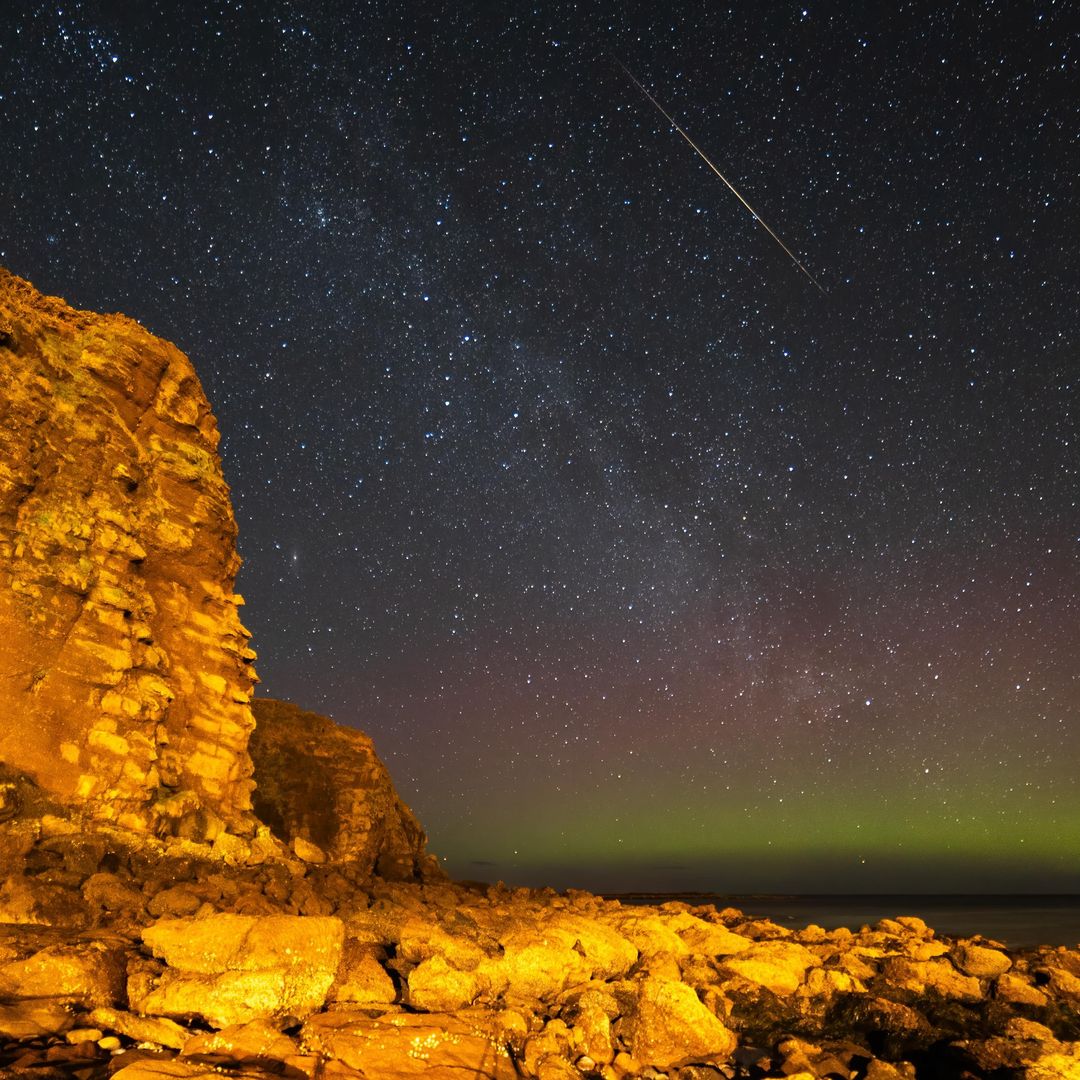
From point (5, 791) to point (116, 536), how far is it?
5849 mm

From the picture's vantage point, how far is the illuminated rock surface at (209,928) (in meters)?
8.88

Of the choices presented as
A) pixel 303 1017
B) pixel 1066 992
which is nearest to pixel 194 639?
pixel 303 1017

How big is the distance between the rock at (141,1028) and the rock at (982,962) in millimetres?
17147

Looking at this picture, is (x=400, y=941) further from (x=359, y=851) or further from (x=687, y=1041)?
(x=359, y=851)

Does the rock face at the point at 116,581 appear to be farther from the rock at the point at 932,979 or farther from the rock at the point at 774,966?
the rock at the point at 932,979

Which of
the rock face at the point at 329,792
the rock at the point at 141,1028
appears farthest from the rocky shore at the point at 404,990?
the rock face at the point at 329,792

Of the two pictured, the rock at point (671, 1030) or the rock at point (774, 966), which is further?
the rock at point (774, 966)

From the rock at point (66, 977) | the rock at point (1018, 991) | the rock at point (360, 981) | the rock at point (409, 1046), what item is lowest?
the rock at point (1018, 991)

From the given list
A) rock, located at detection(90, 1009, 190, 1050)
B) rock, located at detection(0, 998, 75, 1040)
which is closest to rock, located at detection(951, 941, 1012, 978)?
rock, located at detection(90, 1009, 190, 1050)

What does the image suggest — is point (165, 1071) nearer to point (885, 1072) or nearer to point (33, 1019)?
point (33, 1019)

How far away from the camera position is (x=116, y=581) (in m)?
16.0

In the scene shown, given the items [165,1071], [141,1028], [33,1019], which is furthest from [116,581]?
[165,1071]

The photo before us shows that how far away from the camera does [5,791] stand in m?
12.3

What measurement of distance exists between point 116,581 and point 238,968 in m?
9.61
